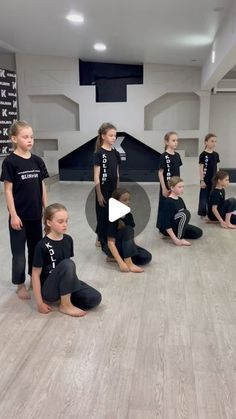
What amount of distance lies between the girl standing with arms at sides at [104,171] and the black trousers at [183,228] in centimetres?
76

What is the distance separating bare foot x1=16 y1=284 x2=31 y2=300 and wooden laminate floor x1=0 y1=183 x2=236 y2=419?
0.05 meters

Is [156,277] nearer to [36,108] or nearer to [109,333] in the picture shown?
[109,333]

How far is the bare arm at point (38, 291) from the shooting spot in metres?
2.27

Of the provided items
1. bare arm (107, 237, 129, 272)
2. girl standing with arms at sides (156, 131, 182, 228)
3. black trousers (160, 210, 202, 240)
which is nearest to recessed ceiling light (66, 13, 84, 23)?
girl standing with arms at sides (156, 131, 182, 228)

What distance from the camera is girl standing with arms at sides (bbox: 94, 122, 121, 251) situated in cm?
328

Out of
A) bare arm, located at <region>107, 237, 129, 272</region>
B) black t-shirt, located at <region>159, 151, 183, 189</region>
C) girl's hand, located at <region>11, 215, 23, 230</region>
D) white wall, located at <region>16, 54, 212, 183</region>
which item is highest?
white wall, located at <region>16, 54, 212, 183</region>

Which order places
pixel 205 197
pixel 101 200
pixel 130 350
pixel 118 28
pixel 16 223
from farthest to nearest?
pixel 118 28 → pixel 205 197 → pixel 101 200 → pixel 16 223 → pixel 130 350

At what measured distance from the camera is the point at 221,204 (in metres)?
4.43

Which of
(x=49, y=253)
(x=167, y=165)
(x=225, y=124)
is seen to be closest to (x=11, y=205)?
(x=49, y=253)

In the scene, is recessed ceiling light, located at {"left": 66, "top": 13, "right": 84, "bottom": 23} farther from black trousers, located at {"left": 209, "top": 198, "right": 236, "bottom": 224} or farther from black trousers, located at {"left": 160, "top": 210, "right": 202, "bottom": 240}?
black trousers, located at {"left": 209, "top": 198, "right": 236, "bottom": 224}

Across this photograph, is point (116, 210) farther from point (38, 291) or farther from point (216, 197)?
point (216, 197)

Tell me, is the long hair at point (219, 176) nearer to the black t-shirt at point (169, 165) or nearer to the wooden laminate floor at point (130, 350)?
the black t-shirt at point (169, 165)

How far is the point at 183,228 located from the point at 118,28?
295cm

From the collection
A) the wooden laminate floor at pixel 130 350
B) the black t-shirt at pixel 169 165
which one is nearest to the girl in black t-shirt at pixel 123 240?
the wooden laminate floor at pixel 130 350
